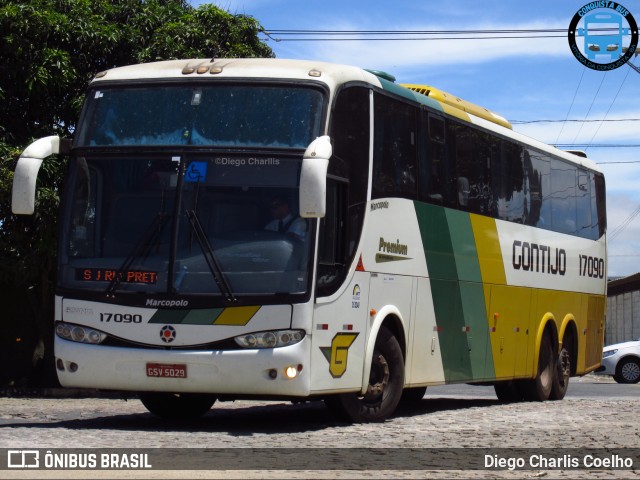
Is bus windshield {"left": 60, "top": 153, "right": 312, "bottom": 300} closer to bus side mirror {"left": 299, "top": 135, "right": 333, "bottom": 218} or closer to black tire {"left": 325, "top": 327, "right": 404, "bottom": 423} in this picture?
bus side mirror {"left": 299, "top": 135, "right": 333, "bottom": 218}

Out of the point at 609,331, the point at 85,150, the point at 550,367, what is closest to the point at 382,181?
the point at 85,150

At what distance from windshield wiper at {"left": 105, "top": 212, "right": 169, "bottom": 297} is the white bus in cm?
2

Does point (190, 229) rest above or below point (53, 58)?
below

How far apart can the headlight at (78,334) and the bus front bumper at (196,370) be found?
67mm

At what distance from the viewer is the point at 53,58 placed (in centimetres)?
2236

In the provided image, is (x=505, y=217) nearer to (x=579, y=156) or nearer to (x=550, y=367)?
(x=550, y=367)

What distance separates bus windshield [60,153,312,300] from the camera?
39.3 feet

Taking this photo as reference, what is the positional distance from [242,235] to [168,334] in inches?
45.6

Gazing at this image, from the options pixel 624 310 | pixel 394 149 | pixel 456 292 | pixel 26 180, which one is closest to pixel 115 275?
pixel 26 180

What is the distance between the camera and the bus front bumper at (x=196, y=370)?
1178 centimetres

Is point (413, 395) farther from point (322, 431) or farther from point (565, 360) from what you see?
point (322, 431)

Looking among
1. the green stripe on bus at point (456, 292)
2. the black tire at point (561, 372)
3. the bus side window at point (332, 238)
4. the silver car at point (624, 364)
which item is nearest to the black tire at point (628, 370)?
the silver car at point (624, 364)

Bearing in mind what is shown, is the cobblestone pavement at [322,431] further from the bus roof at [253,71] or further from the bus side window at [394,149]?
the bus roof at [253,71]

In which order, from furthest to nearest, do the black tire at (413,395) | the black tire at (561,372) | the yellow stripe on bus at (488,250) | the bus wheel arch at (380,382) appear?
the black tire at (561,372) → the black tire at (413,395) → the yellow stripe on bus at (488,250) → the bus wheel arch at (380,382)
